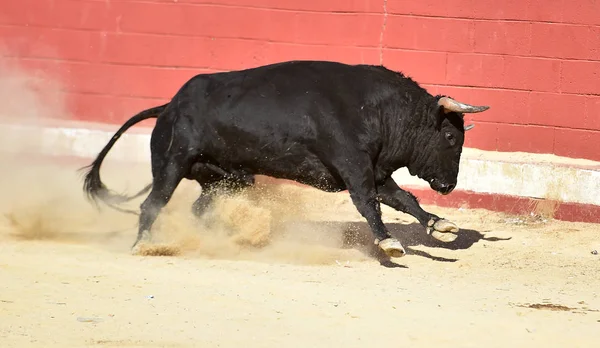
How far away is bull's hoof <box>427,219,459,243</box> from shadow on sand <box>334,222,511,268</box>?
0.65 feet

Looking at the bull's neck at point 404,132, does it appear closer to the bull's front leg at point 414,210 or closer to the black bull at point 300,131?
the black bull at point 300,131

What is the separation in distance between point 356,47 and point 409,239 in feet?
7.65

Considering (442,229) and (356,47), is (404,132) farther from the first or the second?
(356,47)

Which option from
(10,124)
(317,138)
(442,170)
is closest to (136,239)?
(317,138)

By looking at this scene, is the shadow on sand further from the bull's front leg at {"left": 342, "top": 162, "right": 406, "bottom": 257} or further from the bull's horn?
the bull's horn

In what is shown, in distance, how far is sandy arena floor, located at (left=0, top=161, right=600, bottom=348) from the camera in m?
5.83

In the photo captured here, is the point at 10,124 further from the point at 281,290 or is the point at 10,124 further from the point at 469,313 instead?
the point at 469,313

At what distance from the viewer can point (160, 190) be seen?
8148 millimetres

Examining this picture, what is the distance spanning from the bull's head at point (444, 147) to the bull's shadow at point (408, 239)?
486 mm

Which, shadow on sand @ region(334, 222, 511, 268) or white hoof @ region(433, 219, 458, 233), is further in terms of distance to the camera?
shadow on sand @ region(334, 222, 511, 268)

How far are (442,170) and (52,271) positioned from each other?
2995 millimetres

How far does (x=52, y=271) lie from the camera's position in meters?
7.11

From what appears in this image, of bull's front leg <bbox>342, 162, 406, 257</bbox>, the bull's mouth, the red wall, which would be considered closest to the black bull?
bull's front leg <bbox>342, 162, 406, 257</bbox>

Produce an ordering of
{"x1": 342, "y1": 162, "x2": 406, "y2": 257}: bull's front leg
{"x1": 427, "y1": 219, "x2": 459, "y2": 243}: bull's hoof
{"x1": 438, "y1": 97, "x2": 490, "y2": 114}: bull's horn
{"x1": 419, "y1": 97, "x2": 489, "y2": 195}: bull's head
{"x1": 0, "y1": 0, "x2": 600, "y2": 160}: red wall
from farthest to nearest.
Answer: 1. {"x1": 0, "y1": 0, "x2": 600, "y2": 160}: red wall
2. {"x1": 419, "y1": 97, "x2": 489, "y2": 195}: bull's head
3. {"x1": 438, "y1": 97, "x2": 490, "y2": 114}: bull's horn
4. {"x1": 427, "y1": 219, "x2": 459, "y2": 243}: bull's hoof
5. {"x1": 342, "y1": 162, "x2": 406, "y2": 257}: bull's front leg
